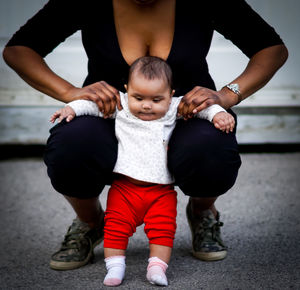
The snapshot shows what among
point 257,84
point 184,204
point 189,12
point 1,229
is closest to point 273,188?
point 184,204

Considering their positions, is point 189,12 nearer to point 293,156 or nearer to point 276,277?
point 276,277

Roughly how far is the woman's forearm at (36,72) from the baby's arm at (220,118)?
0.50m

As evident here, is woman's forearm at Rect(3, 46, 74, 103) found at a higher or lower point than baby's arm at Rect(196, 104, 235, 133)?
higher

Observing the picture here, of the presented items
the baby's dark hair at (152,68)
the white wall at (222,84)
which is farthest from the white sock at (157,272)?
the white wall at (222,84)

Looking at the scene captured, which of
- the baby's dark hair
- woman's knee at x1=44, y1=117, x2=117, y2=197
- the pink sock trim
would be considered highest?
the baby's dark hair

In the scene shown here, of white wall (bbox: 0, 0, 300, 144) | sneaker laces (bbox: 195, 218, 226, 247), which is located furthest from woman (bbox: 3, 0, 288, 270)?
white wall (bbox: 0, 0, 300, 144)

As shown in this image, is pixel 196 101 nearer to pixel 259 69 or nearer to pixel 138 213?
pixel 259 69

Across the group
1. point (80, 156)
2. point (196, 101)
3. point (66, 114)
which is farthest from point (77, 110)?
point (196, 101)

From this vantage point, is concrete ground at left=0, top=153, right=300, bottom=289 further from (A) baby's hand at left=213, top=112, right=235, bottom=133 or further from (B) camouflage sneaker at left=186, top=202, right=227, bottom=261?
(A) baby's hand at left=213, top=112, right=235, bottom=133

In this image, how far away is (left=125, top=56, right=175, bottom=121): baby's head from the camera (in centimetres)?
164

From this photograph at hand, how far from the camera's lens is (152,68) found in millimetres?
1659

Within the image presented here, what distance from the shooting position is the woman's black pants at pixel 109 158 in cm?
160

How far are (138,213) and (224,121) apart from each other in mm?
423

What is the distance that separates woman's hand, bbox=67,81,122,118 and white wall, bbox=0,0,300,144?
1.59 metres
